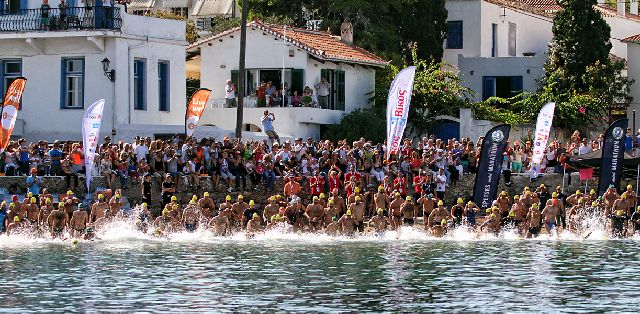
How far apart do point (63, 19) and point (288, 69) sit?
10565mm

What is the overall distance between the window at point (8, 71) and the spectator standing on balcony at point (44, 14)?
2.24 meters

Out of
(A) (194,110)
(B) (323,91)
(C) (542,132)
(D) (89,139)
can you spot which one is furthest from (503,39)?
(D) (89,139)

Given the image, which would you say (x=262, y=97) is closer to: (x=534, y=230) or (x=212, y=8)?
(x=534, y=230)

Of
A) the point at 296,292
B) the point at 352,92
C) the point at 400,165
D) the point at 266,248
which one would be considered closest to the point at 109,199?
the point at 266,248

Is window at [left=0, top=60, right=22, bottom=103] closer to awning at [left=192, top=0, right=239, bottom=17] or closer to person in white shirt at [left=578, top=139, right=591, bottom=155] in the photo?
person in white shirt at [left=578, top=139, right=591, bottom=155]

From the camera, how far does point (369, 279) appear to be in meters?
36.8

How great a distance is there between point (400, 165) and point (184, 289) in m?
18.6

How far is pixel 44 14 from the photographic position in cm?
5559

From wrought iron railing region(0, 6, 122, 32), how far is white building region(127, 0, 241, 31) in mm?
41972

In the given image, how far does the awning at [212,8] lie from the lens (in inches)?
3955

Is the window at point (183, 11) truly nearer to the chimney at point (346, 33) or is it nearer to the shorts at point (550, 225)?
the chimney at point (346, 33)

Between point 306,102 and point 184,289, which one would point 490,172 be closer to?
point 306,102

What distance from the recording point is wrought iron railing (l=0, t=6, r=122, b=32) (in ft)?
181

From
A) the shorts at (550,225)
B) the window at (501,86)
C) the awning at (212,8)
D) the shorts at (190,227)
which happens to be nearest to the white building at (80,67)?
the shorts at (190,227)
